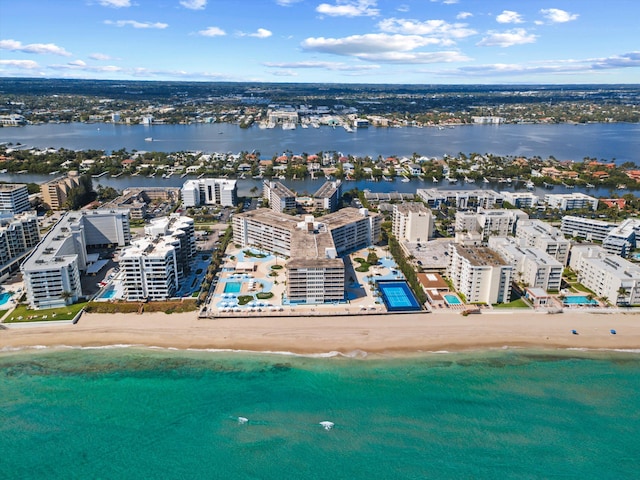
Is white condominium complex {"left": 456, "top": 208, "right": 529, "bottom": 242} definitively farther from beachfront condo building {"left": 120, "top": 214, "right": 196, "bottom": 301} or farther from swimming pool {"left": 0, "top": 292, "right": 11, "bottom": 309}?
swimming pool {"left": 0, "top": 292, "right": 11, "bottom": 309}

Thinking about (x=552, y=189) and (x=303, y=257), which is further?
(x=552, y=189)

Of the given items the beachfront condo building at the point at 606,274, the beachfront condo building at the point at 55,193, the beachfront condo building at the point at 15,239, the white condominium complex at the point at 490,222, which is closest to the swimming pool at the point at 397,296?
the beachfront condo building at the point at 606,274

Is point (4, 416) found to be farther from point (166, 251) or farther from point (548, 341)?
point (548, 341)

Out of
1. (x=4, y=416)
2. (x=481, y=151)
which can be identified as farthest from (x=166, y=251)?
(x=481, y=151)

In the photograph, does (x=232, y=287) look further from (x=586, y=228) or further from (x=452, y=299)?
(x=586, y=228)

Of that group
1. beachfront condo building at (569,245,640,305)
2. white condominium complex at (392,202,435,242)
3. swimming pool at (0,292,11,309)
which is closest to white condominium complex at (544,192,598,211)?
beachfront condo building at (569,245,640,305)

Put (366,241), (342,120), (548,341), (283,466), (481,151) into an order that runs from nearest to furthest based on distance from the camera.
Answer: (283,466) < (548,341) < (366,241) < (481,151) < (342,120)
